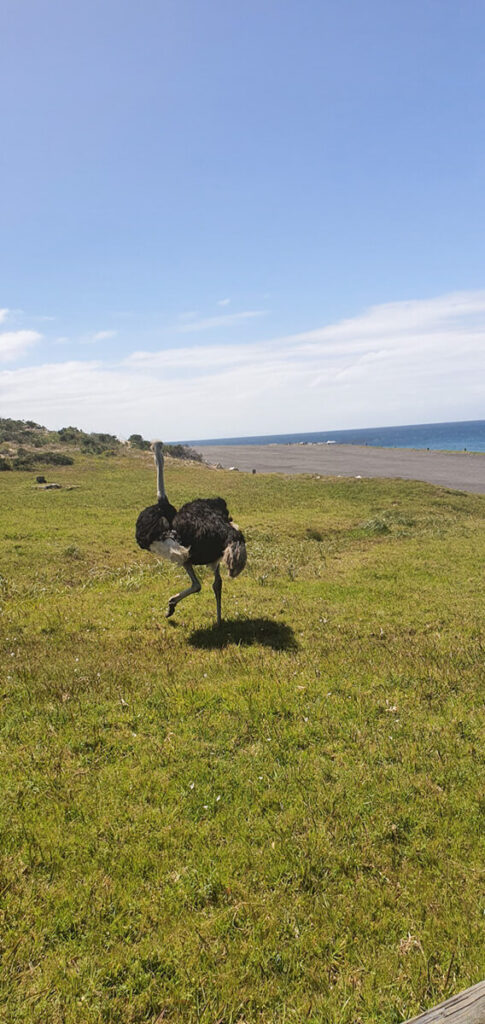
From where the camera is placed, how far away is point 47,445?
217 feet

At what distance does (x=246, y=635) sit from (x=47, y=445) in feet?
200

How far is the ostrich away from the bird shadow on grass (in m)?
0.40

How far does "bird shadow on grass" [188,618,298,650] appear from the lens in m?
10.9

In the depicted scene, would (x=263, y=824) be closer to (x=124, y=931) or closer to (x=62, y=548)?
(x=124, y=931)

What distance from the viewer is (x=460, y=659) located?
10.0 metres

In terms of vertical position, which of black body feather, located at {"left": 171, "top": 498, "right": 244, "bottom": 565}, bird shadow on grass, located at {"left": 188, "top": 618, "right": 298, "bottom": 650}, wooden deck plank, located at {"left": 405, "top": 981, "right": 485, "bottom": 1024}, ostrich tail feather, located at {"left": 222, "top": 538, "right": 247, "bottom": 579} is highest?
black body feather, located at {"left": 171, "top": 498, "right": 244, "bottom": 565}

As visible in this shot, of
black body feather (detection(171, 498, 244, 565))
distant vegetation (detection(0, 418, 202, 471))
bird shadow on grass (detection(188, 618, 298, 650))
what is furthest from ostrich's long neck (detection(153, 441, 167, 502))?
distant vegetation (detection(0, 418, 202, 471))

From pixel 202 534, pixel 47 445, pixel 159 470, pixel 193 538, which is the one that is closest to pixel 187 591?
pixel 193 538

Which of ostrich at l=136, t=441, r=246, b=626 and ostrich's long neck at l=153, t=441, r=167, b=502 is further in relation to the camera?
ostrich's long neck at l=153, t=441, r=167, b=502

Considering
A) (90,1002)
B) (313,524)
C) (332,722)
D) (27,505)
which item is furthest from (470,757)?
(27,505)

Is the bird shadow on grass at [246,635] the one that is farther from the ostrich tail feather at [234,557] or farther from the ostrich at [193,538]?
the ostrich tail feather at [234,557]

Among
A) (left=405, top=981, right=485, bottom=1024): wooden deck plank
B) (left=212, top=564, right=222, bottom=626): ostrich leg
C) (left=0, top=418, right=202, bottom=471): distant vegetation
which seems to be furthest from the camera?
(left=0, top=418, right=202, bottom=471): distant vegetation

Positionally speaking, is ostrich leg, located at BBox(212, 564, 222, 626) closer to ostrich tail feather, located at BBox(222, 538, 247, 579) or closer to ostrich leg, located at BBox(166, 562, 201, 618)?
ostrich leg, located at BBox(166, 562, 201, 618)

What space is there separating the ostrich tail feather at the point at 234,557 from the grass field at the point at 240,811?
150 cm
